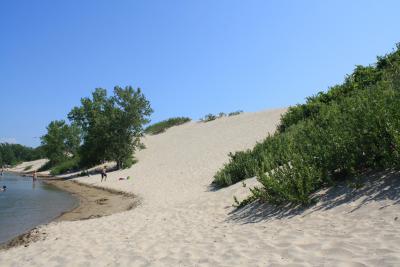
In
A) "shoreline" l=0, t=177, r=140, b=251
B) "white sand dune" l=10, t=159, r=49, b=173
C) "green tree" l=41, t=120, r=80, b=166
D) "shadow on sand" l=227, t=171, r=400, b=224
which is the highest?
"green tree" l=41, t=120, r=80, b=166

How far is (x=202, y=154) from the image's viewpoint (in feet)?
103

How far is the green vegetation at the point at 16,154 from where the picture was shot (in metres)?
129

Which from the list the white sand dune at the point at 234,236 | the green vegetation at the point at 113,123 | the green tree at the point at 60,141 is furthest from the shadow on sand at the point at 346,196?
the green tree at the point at 60,141

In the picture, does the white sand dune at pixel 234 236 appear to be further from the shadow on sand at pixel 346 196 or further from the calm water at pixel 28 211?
the calm water at pixel 28 211

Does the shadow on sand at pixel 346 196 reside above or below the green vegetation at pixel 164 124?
below

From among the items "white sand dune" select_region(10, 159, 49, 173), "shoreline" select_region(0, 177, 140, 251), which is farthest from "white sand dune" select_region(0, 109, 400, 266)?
"white sand dune" select_region(10, 159, 49, 173)

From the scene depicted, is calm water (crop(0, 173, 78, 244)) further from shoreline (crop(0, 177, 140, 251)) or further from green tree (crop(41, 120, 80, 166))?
green tree (crop(41, 120, 80, 166))

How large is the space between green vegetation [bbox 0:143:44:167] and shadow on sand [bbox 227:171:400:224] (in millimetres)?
123348

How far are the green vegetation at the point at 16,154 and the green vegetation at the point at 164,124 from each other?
262 ft

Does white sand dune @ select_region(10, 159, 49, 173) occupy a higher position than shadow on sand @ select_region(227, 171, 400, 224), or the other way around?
white sand dune @ select_region(10, 159, 49, 173)

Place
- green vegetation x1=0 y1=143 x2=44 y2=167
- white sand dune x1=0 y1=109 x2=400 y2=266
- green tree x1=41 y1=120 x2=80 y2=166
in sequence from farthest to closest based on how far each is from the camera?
1. green vegetation x1=0 y1=143 x2=44 y2=167
2. green tree x1=41 y1=120 x2=80 y2=166
3. white sand dune x1=0 y1=109 x2=400 y2=266

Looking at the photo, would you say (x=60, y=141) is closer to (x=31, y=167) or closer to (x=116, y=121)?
(x=31, y=167)

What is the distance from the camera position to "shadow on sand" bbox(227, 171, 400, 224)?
26.4 ft

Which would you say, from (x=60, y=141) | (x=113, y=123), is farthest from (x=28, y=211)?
(x=60, y=141)
